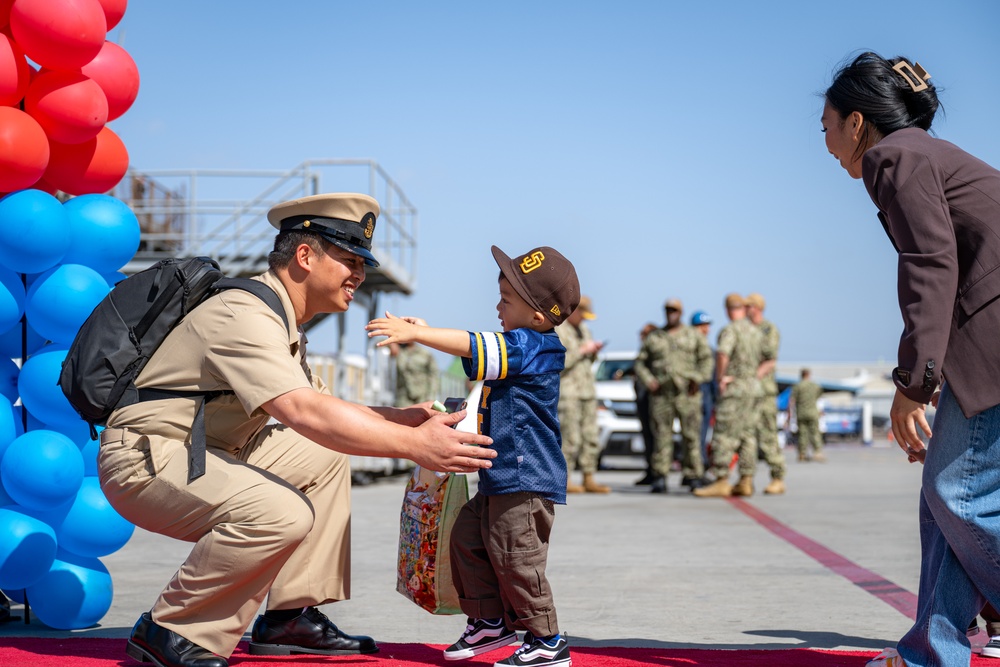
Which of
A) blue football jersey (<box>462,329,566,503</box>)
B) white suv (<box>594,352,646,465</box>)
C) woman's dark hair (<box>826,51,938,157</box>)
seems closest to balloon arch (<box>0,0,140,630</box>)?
blue football jersey (<box>462,329,566,503</box>)

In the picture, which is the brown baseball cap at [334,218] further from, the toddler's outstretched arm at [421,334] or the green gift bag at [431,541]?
the green gift bag at [431,541]

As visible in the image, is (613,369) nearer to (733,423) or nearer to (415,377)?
(415,377)

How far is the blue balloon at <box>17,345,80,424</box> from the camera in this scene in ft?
13.3

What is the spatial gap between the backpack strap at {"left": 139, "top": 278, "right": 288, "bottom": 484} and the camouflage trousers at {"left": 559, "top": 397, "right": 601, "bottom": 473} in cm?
838

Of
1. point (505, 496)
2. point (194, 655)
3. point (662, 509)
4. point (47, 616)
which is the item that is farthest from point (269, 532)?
point (662, 509)

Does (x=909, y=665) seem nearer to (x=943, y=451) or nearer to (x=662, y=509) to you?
A: (x=943, y=451)

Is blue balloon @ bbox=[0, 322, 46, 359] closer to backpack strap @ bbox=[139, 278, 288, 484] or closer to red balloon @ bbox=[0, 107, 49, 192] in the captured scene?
red balloon @ bbox=[0, 107, 49, 192]

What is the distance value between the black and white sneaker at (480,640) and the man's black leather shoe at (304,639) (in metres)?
0.38

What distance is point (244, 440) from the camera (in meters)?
3.70

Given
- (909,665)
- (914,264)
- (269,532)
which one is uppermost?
(914,264)

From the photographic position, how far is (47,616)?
414cm

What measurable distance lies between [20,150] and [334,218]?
133 centimetres

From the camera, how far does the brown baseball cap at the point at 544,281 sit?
3.66 metres

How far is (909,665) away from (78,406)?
8.80 ft
